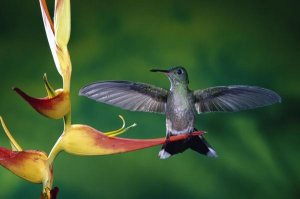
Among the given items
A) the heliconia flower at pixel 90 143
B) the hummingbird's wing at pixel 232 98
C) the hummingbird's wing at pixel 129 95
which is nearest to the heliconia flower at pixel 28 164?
the heliconia flower at pixel 90 143

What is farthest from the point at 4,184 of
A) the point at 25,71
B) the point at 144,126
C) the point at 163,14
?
the point at 163,14

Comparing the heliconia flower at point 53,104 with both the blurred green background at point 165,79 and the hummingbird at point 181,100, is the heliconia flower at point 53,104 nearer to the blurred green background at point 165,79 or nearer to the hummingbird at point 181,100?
the hummingbird at point 181,100

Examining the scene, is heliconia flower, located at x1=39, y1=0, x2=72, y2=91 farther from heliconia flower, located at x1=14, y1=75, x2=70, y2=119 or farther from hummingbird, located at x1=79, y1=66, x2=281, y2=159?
hummingbird, located at x1=79, y1=66, x2=281, y2=159

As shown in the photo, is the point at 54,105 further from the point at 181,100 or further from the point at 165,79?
the point at 165,79

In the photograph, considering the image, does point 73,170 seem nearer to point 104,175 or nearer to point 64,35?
point 104,175

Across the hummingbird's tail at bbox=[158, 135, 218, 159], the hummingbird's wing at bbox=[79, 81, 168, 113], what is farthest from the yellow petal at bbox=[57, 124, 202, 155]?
the hummingbird's tail at bbox=[158, 135, 218, 159]

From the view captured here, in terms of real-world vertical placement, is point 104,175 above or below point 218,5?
below
